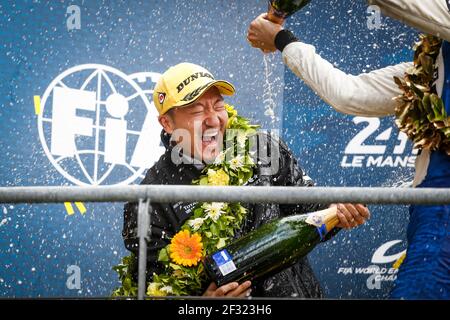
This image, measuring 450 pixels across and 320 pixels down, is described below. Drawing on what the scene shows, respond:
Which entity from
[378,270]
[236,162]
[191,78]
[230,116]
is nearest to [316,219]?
[236,162]

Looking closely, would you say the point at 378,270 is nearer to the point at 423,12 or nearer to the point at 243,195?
the point at 423,12

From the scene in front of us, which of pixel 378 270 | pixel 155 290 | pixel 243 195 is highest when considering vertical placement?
pixel 243 195

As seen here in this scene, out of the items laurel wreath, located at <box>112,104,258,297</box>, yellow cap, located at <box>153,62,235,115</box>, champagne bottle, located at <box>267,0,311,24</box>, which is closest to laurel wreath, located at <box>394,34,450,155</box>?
champagne bottle, located at <box>267,0,311,24</box>

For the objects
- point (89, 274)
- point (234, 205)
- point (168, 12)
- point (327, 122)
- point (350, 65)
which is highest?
point (168, 12)

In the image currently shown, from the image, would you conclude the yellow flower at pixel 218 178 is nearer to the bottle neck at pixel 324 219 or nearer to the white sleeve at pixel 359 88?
the bottle neck at pixel 324 219

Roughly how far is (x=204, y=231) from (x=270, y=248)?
22cm

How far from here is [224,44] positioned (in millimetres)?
4457

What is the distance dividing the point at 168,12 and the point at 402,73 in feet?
6.50

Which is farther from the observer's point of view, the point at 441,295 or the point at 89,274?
the point at 89,274

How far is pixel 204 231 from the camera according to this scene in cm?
297

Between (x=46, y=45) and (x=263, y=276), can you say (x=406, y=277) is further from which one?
(x=46, y=45)

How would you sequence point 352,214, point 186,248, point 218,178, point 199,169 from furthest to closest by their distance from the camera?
point 199,169, point 218,178, point 186,248, point 352,214

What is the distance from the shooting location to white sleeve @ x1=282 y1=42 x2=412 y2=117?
2.69 metres

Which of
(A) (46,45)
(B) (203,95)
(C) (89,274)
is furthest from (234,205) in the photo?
(A) (46,45)
